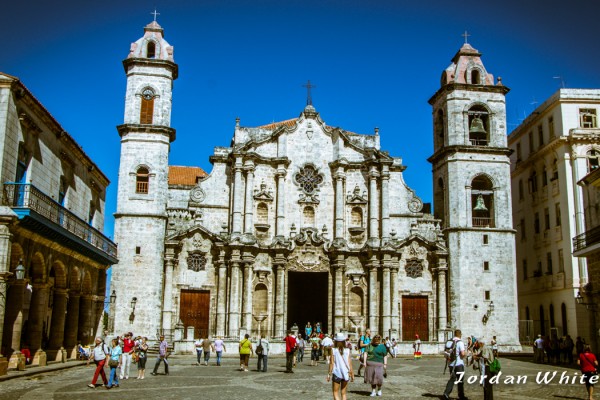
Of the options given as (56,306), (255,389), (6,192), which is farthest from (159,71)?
(255,389)

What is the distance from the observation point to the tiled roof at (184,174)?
45969mm

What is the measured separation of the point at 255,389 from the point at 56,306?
1167 centimetres

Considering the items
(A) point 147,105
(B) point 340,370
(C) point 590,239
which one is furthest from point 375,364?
(A) point 147,105

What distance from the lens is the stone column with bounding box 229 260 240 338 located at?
35.3 meters

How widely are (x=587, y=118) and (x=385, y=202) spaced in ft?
42.6

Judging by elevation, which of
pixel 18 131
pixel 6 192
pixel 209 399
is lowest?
pixel 209 399

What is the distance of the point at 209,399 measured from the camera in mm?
15516

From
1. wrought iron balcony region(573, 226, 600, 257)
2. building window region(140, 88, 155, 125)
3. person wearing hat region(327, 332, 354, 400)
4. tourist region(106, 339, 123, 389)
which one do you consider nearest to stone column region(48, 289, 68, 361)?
tourist region(106, 339, 123, 389)

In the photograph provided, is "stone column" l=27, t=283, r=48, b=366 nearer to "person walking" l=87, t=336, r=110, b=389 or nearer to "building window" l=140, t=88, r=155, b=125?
"person walking" l=87, t=336, r=110, b=389

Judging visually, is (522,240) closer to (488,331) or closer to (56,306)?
(488,331)

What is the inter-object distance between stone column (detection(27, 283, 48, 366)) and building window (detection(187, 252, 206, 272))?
13.4 metres

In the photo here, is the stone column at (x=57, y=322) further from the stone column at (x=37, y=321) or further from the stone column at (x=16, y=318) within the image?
the stone column at (x=16, y=318)

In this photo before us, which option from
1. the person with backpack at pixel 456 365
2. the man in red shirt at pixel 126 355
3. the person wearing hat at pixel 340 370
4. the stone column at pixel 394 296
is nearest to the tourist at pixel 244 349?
the man in red shirt at pixel 126 355

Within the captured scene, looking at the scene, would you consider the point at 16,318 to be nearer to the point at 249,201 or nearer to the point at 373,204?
the point at 249,201
